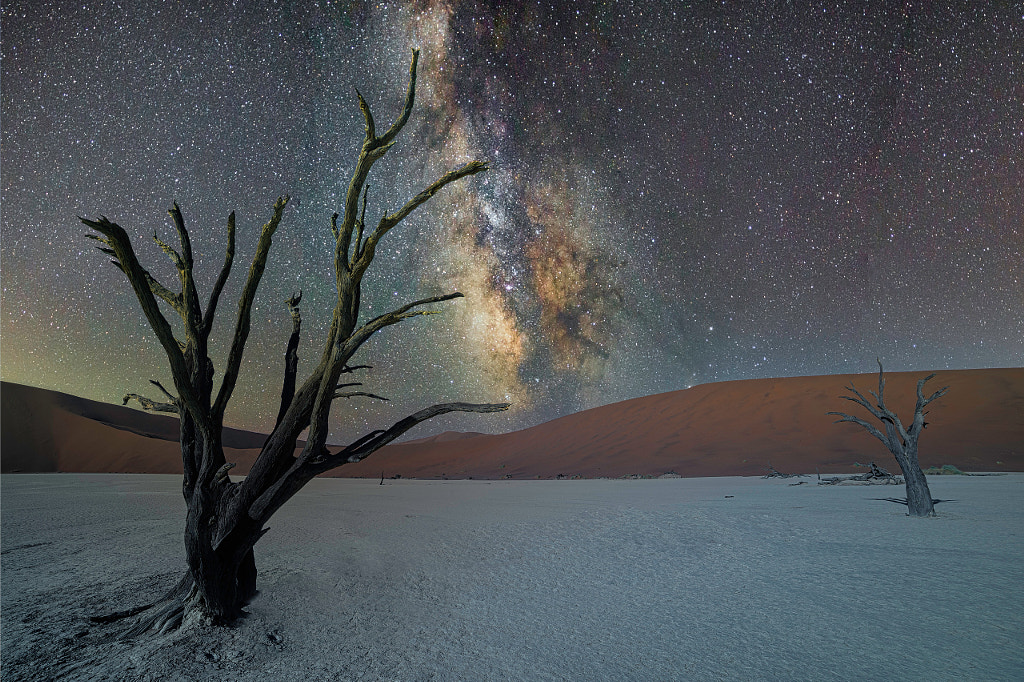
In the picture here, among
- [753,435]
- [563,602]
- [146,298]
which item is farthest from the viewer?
[753,435]

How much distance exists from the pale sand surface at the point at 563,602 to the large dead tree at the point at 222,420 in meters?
0.44

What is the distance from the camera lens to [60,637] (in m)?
4.26

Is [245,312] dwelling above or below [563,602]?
above

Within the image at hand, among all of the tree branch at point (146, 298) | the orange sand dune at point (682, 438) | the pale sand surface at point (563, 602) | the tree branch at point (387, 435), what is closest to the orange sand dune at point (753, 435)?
the orange sand dune at point (682, 438)

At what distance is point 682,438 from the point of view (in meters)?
45.3

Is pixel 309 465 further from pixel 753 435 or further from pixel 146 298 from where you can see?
pixel 753 435

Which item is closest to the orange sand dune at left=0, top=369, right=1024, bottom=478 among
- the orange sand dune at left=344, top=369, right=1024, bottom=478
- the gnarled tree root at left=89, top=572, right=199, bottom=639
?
the orange sand dune at left=344, top=369, right=1024, bottom=478

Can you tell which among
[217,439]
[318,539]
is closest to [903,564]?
[217,439]

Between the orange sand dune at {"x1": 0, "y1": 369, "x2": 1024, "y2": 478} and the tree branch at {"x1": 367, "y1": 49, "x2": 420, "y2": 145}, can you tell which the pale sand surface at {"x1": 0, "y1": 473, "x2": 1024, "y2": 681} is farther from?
the orange sand dune at {"x1": 0, "y1": 369, "x2": 1024, "y2": 478}

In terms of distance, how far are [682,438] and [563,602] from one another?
1693 inches

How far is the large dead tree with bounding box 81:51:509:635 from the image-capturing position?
4.27 m

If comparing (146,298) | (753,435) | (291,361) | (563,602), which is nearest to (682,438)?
(753,435)

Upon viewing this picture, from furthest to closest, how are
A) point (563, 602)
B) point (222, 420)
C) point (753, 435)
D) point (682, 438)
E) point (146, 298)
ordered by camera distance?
point (682, 438) < point (753, 435) < point (563, 602) < point (222, 420) < point (146, 298)

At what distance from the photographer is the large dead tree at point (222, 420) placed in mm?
4273
